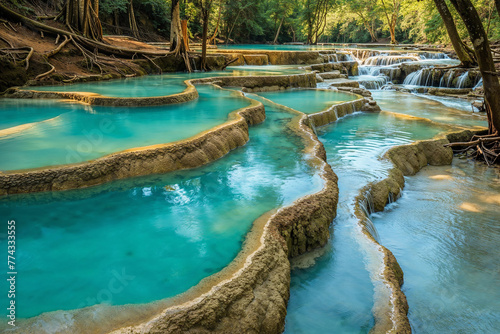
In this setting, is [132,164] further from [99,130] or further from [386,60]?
[386,60]

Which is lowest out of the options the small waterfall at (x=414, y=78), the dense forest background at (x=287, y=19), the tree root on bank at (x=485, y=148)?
the tree root on bank at (x=485, y=148)

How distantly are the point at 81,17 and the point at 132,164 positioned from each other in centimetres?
990

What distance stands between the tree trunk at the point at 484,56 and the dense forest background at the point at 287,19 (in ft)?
36.0

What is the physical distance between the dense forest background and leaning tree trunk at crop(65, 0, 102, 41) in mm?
4087

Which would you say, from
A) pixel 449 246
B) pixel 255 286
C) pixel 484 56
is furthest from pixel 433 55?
pixel 255 286

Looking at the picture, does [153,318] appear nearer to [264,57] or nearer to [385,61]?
[264,57]

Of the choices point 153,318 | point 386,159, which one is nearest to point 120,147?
point 153,318

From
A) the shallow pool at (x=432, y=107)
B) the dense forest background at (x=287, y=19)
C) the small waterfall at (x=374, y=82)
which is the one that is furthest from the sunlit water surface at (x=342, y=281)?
the dense forest background at (x=287, y=19)

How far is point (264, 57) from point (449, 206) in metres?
13.6

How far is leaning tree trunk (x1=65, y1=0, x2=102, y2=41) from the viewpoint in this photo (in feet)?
41.2

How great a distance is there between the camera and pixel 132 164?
4.75 metres

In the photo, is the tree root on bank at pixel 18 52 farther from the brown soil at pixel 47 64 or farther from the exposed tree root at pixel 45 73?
the exposed tree root at pixel 45 73

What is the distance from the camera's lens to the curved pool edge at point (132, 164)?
413 centimetres

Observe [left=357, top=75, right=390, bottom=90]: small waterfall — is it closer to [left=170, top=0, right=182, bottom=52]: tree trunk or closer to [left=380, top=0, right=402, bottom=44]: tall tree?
[left=170, top=0, right=182, bottom=52]: tree trunk
